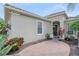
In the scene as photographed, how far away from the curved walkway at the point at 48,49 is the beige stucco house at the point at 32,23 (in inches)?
4.7

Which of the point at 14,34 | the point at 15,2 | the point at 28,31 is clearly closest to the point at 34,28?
the point at 28,31

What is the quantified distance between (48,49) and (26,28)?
0.49 meters

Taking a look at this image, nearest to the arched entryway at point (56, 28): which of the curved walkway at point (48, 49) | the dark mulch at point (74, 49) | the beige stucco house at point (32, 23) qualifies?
the beige stucco house at point (32, 23)

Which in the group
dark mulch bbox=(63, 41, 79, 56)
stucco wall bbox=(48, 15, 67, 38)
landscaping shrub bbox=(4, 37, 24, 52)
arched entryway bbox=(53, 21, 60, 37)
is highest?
stucco wall bbox=(48, 15, 67, 38)

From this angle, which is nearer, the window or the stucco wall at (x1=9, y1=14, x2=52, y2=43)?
the stucco wall at (x1=9, y1=14, x2=52, y2=43)

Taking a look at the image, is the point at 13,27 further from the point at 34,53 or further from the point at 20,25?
the point at 34,53

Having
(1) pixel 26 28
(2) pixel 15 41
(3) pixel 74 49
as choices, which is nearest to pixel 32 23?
(1) pixel 26 28

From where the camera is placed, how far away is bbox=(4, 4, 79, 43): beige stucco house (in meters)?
2.63

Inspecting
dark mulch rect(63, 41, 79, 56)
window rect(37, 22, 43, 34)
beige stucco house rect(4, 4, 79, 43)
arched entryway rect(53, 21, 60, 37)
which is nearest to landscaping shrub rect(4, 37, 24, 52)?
beige stucco house rect(4, 4, 79, 43)

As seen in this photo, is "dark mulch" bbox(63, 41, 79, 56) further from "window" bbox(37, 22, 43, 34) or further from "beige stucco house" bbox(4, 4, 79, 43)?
"window" bbox(37, 22, 43, 34)

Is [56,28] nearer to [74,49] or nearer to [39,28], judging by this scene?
[39,28]

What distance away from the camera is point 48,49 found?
2674mm

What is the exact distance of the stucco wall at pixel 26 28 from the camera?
2635 millimetres

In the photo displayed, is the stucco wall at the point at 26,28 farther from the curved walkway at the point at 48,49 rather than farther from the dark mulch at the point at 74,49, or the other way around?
the dark mulch at the point at 74,49
